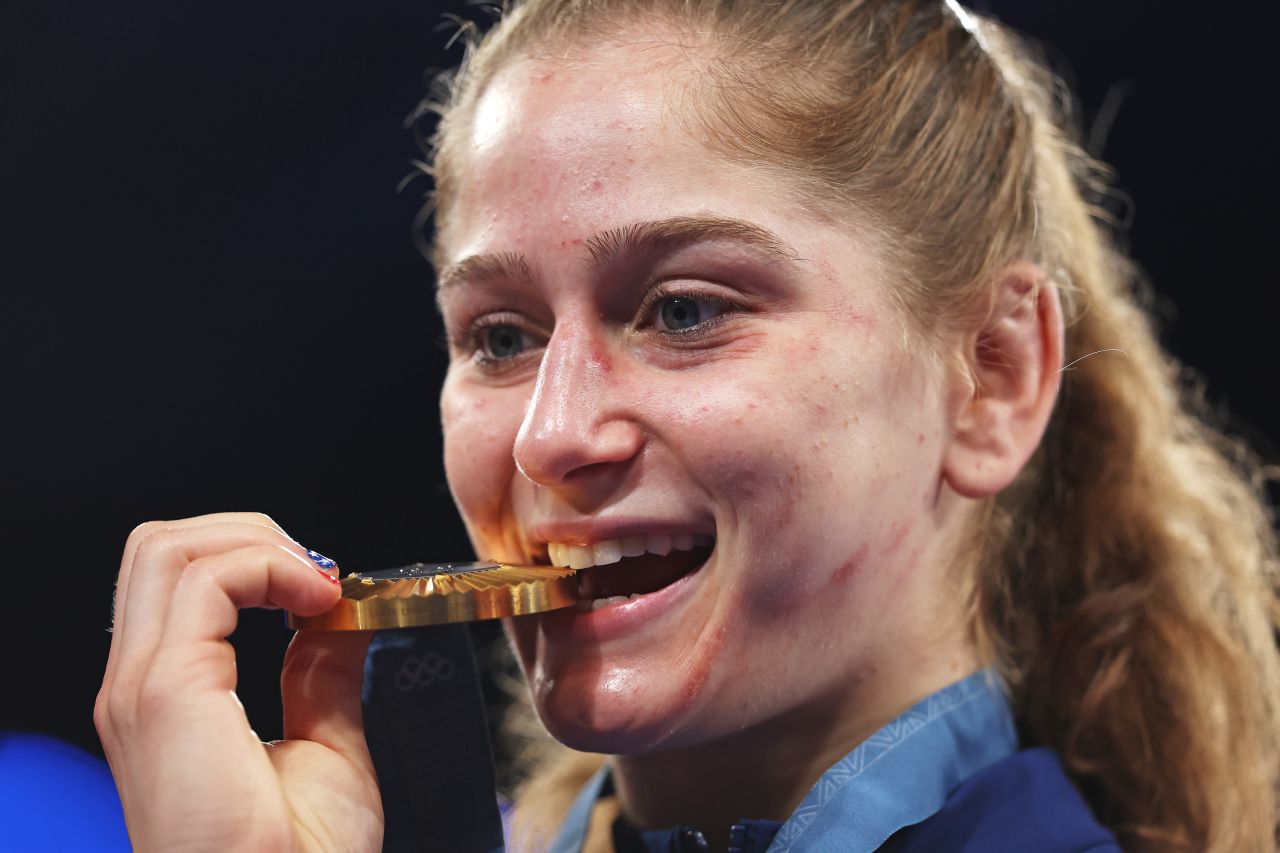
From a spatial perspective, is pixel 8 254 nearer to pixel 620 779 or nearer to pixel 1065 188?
pixel 620 779

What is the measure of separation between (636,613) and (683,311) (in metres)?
0.31

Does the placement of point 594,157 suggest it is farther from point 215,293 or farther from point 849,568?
point 215,293

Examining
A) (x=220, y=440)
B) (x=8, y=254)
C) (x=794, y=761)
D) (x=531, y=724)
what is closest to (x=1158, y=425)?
(x=794, y=761)

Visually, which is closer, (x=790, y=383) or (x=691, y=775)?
(x=790, y=383)

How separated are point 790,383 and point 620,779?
58 centimetres

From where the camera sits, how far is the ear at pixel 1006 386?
1.49m

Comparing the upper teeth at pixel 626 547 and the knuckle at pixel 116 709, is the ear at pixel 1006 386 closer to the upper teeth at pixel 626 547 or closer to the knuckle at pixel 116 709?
the upper teeth at pixel 626 547

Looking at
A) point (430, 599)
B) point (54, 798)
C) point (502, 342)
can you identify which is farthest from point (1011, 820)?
point (54, 798)

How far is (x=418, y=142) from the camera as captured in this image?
209cm

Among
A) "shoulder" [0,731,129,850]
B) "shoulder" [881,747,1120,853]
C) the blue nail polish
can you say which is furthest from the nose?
"shoulder" [0,731,129,850]

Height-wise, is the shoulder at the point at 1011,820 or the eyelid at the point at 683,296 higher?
the eyelid at the point at 683,296

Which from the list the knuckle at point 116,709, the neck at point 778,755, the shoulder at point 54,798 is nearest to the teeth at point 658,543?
the neck at point 778,755

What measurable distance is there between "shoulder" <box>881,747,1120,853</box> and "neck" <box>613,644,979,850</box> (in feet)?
0.40

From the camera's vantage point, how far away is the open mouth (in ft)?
4.42
